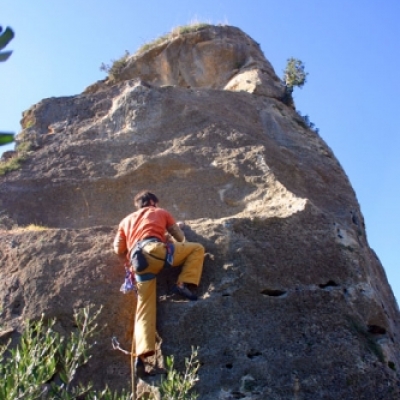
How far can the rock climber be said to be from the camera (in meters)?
7.62

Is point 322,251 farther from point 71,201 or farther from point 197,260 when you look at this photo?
point 71,201

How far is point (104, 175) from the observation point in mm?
11148

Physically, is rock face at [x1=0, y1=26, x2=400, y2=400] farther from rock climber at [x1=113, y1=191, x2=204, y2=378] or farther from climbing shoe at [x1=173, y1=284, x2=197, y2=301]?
rock climber at [x1=113, y1=191, x2=204, y2=378]

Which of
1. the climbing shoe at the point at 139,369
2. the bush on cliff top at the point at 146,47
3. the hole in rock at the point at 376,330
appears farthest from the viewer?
the bush on cliff top at the point at 146,47

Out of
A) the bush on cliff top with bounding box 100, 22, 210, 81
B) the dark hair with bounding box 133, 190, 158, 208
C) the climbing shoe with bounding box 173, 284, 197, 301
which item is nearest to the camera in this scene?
the climbing shoe with bounding box 173, 284, 197, 301

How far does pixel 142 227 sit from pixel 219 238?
1041mm

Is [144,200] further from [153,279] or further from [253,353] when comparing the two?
[253,353]

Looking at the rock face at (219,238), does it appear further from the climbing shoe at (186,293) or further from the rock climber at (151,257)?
the rock climber at (151,257)

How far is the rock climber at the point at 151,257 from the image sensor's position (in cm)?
762

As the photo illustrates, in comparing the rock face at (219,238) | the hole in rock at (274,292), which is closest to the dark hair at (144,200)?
the rock face at (219,238)

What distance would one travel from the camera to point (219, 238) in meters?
8.84

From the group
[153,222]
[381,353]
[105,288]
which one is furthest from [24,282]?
[381,353]

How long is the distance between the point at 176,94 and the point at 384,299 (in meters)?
4.98

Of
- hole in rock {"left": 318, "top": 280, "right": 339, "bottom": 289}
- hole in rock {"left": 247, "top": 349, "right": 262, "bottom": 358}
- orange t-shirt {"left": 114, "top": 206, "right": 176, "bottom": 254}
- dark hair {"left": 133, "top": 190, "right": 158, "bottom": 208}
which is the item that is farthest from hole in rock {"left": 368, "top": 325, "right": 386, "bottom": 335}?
dark hair {"left": 133, "top": 190, "right": 158, "bottom": 208}
